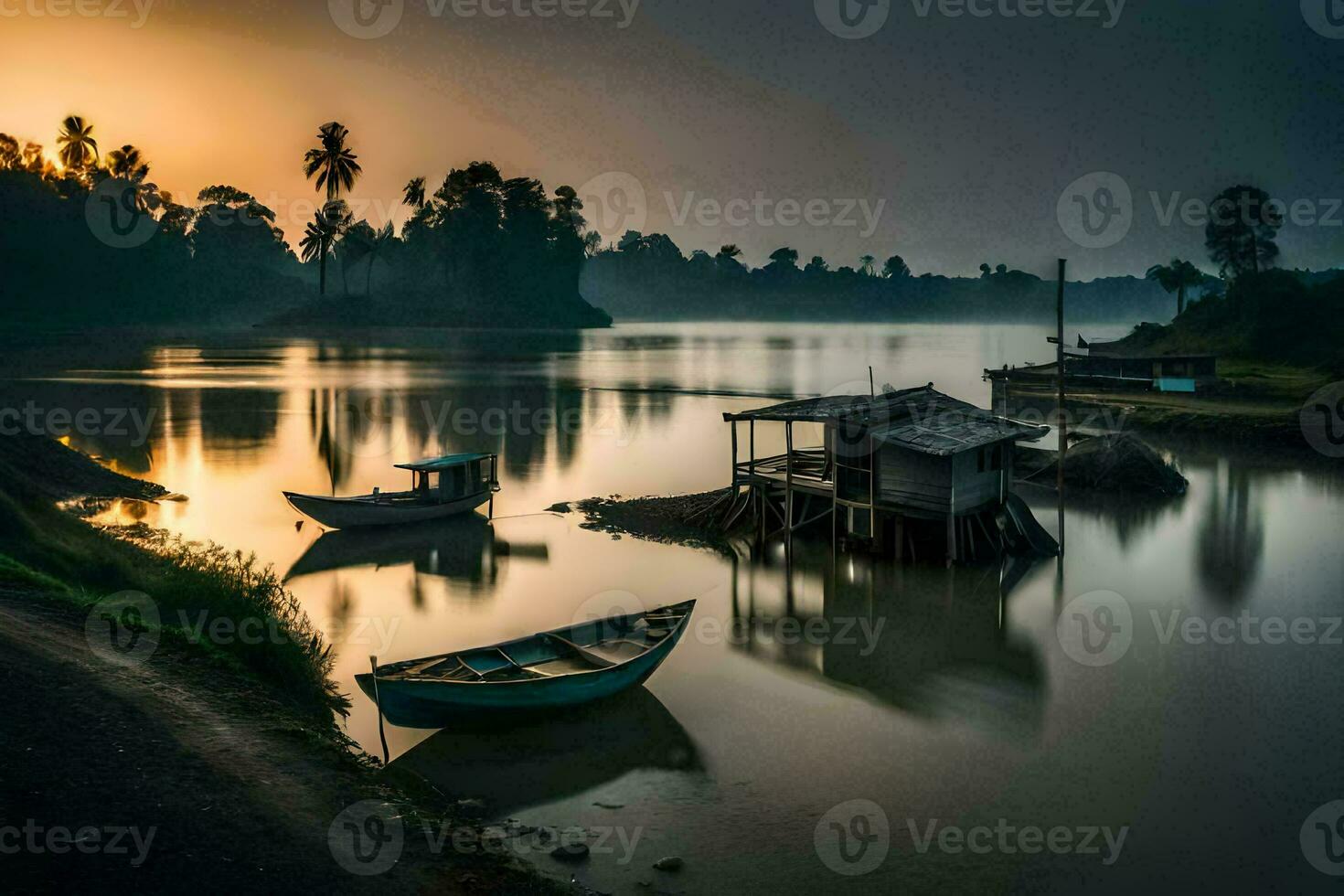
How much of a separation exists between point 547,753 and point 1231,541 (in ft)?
83.2

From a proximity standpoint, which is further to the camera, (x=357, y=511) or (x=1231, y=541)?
(x=1231, y=541)

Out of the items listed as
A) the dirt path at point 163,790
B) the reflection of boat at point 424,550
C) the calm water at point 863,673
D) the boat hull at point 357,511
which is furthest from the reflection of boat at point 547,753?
the boat hull at point 357,511

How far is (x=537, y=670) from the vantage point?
16688 millimetres

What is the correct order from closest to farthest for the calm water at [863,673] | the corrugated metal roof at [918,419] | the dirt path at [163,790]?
the dirt path at [163,790] < the calm water at [863,673] < the corrugated metal roof at [918,419]

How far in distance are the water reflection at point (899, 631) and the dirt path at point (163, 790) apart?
9972mm

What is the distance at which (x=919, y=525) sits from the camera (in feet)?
92.1

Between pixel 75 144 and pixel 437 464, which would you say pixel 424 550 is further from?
pixel 75 144

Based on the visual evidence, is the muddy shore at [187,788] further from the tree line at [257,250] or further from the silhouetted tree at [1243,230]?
the tree line at [257,250]

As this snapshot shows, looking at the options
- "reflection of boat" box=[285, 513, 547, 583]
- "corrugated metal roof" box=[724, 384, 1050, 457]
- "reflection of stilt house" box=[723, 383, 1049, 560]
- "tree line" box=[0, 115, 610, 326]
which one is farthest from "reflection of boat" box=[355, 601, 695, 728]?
"tree line" box=[0, 115, 610, 326]

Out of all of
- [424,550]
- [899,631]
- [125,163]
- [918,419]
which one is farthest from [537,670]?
[125,163]

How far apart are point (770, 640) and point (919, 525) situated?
320 inches

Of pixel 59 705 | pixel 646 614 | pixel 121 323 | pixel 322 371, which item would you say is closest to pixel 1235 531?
pixel 646 614

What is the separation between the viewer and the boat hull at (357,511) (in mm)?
29023

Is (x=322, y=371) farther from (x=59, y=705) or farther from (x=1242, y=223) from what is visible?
(x=1242, y=223)
